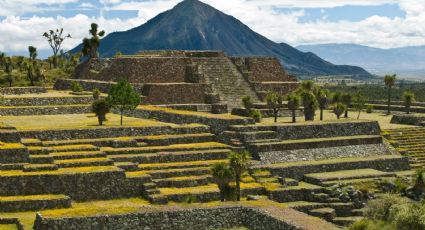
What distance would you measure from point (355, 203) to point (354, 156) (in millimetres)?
8268

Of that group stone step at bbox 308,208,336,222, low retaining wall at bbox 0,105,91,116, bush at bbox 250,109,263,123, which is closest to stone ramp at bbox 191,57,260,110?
bush at bbox 250,109,263,123

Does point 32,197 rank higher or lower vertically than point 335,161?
lower

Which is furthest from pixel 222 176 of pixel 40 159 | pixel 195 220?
pixel 40 159

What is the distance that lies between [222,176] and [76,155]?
7.99 metres

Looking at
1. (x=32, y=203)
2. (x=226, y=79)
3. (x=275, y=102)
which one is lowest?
(x=32, y=203)

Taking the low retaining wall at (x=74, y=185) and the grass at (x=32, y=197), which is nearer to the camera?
the grass at (x=32, y=197)

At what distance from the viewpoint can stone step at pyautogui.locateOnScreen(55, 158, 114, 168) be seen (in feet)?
123

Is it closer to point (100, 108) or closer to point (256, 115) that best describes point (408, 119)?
point (256, 115)

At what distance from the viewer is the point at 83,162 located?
3762cm

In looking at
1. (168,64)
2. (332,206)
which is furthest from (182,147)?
(168,64)

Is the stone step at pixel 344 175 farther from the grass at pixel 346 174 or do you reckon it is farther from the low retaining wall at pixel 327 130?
the low retaining wall at pixel 327 130

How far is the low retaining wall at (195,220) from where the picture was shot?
27.6 metres

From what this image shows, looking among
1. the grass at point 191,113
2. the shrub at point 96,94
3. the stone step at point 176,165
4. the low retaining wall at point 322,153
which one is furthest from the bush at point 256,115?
the shrub at point 96,94

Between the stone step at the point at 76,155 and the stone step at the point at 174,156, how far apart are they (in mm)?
863
